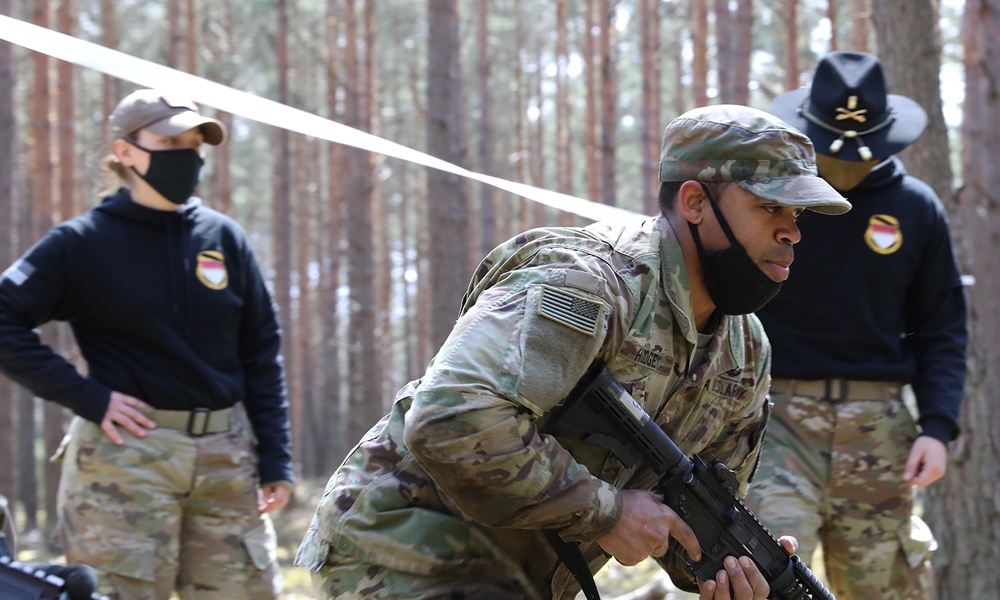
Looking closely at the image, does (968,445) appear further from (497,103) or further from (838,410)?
(497,103)

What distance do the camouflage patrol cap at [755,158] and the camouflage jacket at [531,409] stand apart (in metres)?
0.19

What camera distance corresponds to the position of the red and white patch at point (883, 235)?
406cm

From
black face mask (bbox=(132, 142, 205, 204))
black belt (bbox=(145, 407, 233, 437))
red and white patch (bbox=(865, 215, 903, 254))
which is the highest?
black face mask (bbox=(132, 142, 205, 204))

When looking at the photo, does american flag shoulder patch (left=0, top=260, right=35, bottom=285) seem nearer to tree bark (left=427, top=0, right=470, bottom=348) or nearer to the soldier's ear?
the soldier's ear

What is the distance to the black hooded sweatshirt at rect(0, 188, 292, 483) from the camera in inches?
156

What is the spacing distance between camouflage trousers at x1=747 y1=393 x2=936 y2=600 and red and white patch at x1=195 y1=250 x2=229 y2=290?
7.27ft

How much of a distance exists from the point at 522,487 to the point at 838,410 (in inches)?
81.3

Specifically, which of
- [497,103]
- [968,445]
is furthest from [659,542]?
[497,103]

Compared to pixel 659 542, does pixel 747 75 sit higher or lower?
higher

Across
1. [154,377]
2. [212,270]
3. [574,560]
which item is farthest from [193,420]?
[574,560]

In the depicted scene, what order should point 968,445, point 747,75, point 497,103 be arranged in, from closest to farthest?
point 968,445, point 747,75, point 497,103

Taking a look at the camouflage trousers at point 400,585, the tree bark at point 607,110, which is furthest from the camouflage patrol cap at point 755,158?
the tree bark at point 607,110

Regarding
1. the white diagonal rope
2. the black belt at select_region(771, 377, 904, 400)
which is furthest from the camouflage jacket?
the black belt at select_region(771, 377, 904, 400)

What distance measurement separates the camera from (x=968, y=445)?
18.2 ft
